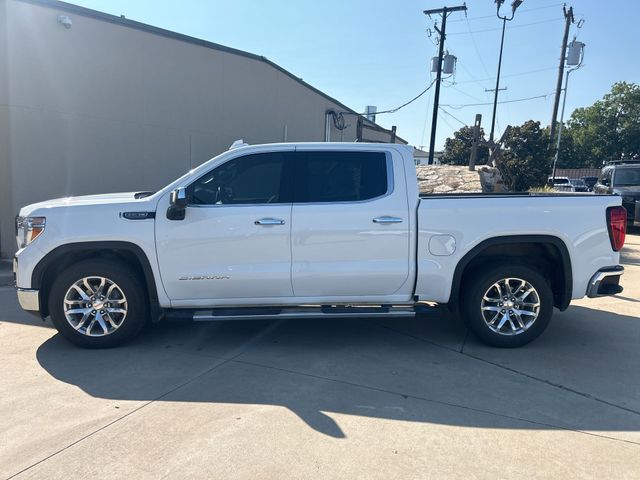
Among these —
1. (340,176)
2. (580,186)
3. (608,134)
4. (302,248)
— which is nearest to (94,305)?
(302,248)

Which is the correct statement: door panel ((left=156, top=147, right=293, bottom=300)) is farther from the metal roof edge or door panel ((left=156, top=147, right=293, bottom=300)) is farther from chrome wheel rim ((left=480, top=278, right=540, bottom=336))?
the metal roof edge

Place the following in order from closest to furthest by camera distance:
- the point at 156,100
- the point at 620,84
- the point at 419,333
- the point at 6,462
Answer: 1. the point at 6,462
2. the point at 419,333
3. the point at 156,100
4. the point at 620,84

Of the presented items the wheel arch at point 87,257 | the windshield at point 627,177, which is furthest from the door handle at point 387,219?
the windshield at point 627,177

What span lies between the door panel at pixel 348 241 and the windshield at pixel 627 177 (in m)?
15.4

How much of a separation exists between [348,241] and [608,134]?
67.9 meters

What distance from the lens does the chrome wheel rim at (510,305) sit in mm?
4805

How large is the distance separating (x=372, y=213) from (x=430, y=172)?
10.4 meters

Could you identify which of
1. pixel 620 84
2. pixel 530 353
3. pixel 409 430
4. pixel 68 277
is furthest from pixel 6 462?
pixel 620 84

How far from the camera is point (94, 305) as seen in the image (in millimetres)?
4699

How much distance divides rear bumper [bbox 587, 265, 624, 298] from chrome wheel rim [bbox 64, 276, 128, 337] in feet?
14.9

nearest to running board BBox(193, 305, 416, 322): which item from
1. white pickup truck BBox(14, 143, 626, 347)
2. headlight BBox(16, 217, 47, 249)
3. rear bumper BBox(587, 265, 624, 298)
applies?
white pickup truck BBox(14, 143, 626, 347)

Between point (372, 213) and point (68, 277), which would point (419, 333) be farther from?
point (68, 277)

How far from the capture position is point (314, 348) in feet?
16.0

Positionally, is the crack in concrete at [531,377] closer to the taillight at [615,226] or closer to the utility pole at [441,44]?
the taillight at [615,226]
